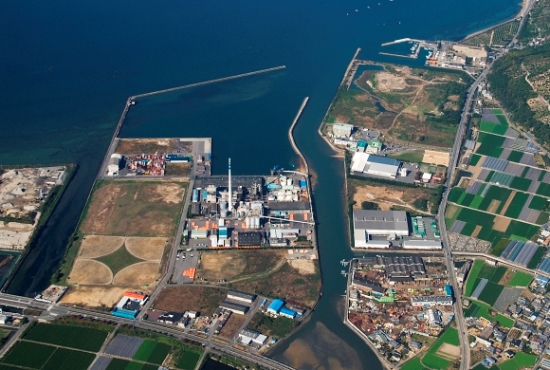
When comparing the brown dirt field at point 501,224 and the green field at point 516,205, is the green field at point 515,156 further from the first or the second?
the brown dirt field at point 501,224

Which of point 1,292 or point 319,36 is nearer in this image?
point 1,292

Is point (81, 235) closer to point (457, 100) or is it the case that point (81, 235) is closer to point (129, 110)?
point (129, 110)

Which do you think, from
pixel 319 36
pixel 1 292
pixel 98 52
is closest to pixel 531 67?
pixel 319 36

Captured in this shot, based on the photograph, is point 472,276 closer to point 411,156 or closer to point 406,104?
point 411,156

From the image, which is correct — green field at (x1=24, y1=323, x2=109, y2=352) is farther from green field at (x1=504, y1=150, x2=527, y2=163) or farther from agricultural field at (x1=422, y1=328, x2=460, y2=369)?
green field at (x1=504, y1=150, x2=527, y2=163)

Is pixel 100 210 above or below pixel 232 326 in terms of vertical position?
above

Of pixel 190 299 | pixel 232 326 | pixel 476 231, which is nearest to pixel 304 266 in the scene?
pixel 232 326
